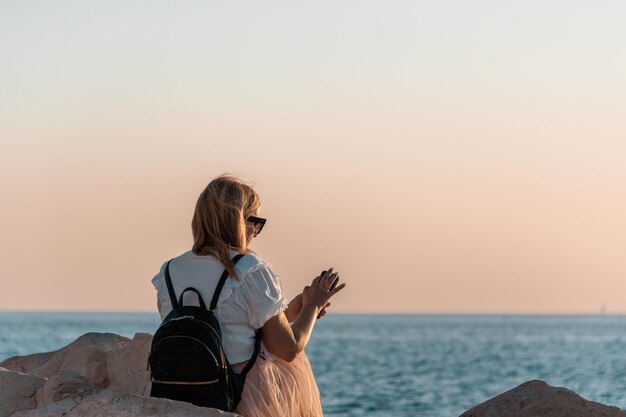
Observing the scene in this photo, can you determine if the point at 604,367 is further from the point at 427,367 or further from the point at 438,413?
the point at 438,413

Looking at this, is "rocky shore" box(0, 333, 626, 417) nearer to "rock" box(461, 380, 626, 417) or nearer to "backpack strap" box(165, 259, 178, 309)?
"rock" box(461, 380, 626, 417)

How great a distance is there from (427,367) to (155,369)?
38.3 m

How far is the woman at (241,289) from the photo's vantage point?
613cm

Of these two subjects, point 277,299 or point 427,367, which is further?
point 427,367

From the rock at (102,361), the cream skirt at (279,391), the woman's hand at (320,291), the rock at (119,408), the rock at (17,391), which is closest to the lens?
the rock at (119,408)

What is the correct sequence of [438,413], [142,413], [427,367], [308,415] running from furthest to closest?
[427,367]
[438,413]
[308,415]
[142,413]

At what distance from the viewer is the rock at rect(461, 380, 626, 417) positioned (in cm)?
714

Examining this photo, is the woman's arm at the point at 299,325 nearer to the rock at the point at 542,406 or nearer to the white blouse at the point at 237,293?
the white blouse at the point at 237,293

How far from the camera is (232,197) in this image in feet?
20.2

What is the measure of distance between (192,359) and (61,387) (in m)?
1.23

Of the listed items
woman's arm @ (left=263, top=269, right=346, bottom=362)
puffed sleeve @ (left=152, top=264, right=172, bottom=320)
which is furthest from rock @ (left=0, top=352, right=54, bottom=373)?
woman's arm @ (left=263, top=269, right=346, bottom=362)

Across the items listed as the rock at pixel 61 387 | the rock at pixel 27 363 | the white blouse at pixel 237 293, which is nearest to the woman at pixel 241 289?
the white blouse at pixel 237 293

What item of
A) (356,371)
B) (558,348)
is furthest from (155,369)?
(558,348)

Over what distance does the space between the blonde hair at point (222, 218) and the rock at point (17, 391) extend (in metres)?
1.57
